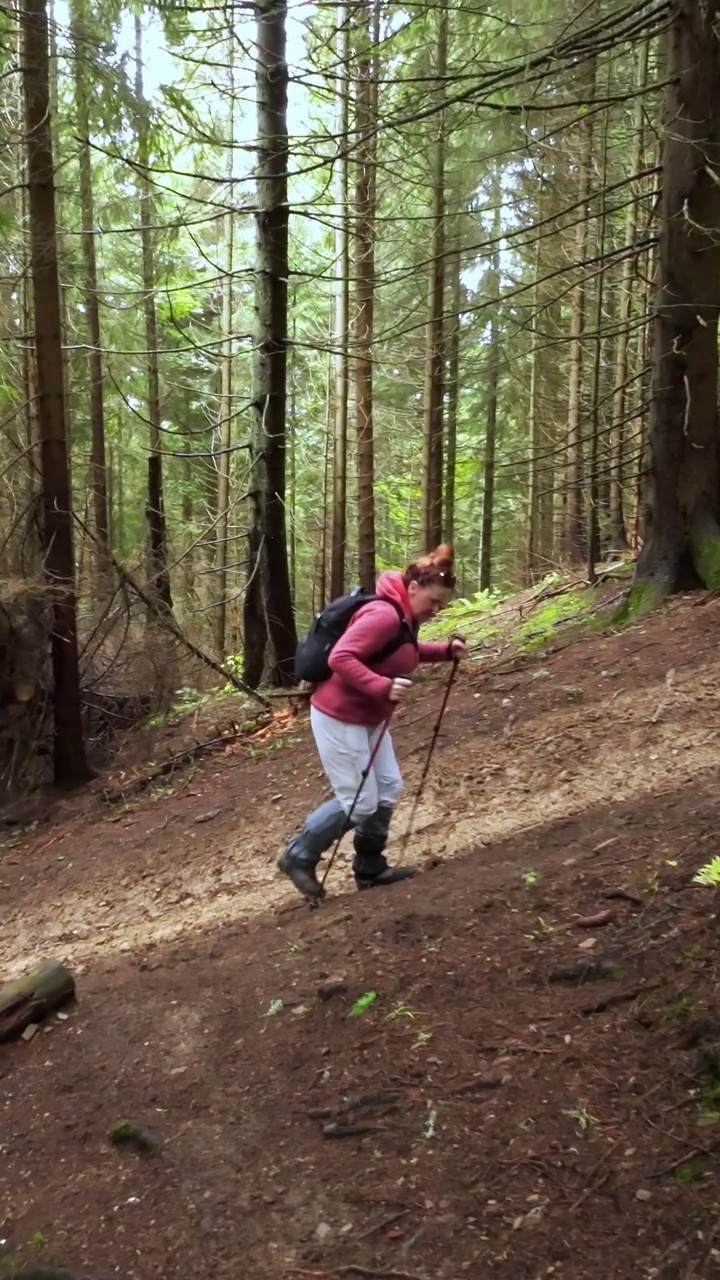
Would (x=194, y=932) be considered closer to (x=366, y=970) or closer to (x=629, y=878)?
(x=366, y=970)

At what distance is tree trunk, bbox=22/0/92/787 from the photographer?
26.5 feet

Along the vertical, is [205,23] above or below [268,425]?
above

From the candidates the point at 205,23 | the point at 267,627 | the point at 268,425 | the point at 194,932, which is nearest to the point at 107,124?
the point at 268,425

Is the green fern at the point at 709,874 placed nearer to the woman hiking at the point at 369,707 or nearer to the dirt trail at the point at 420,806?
the dirt trail at the point at 420,806

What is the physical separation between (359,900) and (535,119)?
12775mm

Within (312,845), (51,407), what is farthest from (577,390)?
(312,845)

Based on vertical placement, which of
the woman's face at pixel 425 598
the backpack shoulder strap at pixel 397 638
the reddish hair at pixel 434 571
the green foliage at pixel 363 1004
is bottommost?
the green foliage at pixel 363 1004

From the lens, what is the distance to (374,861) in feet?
18.4

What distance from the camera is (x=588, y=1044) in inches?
129

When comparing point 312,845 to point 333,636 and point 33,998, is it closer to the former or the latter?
point 333,636

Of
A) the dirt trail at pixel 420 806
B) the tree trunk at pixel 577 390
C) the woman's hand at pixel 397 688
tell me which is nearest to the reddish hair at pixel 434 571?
the woman's hand at pixel 397 688

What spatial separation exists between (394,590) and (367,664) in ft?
1.43

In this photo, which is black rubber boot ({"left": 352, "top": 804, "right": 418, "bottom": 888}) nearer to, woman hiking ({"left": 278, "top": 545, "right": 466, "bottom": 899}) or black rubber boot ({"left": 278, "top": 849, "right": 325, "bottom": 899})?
woman hiking ({"left": 278, "top": 545, "right": 466, "bottom": 899})

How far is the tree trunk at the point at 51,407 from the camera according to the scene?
8.09 meters
